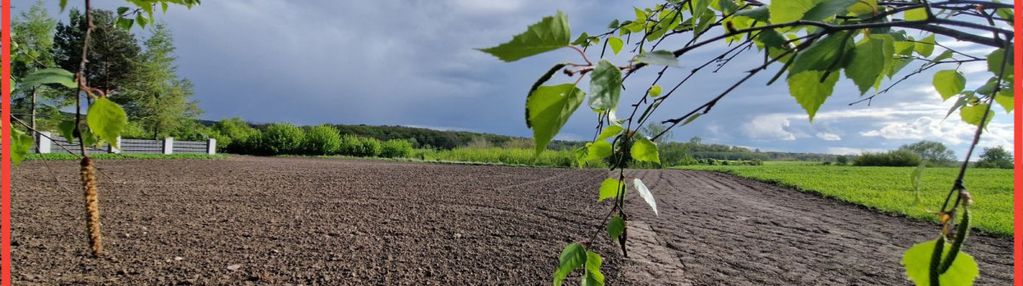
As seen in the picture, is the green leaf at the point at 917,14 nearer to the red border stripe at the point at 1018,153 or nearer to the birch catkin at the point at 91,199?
the red border stripe at the point at 1018,153

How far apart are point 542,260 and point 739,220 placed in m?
2.18

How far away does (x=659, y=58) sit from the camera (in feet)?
0.77

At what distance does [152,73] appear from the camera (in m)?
13.7

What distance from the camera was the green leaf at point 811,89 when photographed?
337mm

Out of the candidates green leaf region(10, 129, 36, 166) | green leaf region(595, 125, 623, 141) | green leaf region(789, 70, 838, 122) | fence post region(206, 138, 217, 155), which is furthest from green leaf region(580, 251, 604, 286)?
fence post region(206, 138, 217, 155)

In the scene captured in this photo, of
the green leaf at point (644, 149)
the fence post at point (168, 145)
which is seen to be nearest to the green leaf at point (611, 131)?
the green leaf at point (644, 149)

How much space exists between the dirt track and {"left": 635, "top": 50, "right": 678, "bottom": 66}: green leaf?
176 centimetres

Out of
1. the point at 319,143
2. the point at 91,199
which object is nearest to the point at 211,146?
the point at 319,143

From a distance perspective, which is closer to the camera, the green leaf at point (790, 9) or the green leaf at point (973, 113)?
the green leaf at point (790, 9)

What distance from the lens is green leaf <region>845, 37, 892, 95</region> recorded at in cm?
29

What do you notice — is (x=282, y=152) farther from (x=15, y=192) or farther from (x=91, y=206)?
(x=91, y=206)

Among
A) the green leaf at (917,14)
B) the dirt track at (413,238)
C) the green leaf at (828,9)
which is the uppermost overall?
the green leaf at (917,14)

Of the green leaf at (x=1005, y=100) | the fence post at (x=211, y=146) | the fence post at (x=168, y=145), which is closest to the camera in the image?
the green leaf at (x=1005, y=100)

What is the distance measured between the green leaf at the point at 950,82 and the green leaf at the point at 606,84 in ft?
1.78
